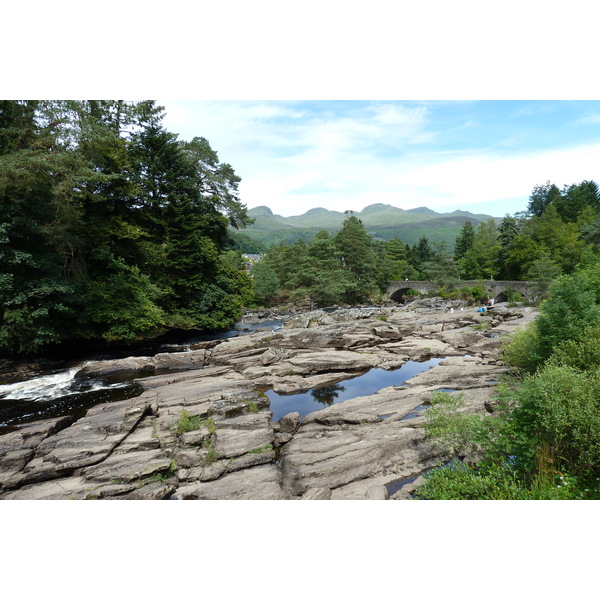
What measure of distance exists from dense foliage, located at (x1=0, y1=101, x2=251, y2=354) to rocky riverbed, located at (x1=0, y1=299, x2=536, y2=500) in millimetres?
2844

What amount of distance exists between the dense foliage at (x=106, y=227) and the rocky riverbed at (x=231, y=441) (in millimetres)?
2844

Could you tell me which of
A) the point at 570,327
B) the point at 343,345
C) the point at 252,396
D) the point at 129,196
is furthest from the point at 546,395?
the point at 129,196

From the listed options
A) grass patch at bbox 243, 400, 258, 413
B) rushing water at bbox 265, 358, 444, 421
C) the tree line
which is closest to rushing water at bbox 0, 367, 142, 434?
grass patch at bbox 243, 400, 258, 413

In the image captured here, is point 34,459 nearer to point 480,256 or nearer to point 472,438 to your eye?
point 472,438

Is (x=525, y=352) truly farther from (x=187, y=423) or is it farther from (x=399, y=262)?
(x=399, y=262)

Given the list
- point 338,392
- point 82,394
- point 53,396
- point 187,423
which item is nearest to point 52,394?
point 53,396

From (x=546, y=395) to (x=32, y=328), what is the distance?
1515 cm

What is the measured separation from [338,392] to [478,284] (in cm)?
2744

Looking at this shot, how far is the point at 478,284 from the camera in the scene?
33.2 meters

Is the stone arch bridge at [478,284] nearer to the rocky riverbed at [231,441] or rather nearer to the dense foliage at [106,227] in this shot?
the rocky riverbed at [231,441]

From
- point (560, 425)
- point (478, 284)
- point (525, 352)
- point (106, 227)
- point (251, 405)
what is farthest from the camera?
point (478, 284)

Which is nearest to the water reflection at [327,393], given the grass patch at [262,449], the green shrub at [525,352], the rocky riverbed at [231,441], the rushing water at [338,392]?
the rushing water at [338,392]

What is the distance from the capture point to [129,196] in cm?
1567

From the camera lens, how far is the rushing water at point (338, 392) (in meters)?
10.4
